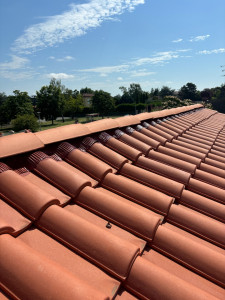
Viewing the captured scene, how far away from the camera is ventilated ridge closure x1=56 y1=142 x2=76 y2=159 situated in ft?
9.68

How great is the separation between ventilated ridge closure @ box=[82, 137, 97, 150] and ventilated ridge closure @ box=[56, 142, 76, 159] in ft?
1.07

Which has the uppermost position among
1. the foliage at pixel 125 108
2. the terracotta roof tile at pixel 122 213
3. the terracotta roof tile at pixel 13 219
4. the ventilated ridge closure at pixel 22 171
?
the foliage at pixel 125 108

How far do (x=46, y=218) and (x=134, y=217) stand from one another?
842mm

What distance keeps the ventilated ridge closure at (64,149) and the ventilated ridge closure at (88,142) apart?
1.07 ft

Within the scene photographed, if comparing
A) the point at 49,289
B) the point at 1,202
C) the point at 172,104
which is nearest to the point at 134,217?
the point at 49,289

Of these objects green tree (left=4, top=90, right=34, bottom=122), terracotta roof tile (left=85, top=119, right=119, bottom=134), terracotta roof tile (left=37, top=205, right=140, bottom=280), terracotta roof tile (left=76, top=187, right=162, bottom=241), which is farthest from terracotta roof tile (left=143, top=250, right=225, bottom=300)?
green tree (left=4, top=90, right=34, bottom=122)

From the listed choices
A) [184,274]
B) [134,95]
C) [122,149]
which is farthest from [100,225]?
[134,95]

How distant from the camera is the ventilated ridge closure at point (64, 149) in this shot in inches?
116

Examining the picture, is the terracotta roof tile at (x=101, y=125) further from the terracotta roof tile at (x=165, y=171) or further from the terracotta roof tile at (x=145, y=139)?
the terracotta roof tile at (x=165, y=171)

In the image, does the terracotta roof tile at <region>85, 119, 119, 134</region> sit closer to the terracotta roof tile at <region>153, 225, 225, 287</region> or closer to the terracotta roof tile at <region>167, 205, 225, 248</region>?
the terracotta roof tile at <region>167, 205, 225, 248</region>

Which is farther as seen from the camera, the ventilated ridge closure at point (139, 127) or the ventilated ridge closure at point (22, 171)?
the ventilated ridge closure at point (139, 127)

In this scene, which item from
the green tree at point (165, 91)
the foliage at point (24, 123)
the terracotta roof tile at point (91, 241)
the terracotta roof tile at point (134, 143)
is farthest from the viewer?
the green tree at point (165, 91)

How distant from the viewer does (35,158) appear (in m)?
2.59

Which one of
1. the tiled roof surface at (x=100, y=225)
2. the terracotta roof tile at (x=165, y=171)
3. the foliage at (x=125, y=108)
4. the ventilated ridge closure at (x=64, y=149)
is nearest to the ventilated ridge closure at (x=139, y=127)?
the tiled roof surface at (x=100, y=225)
